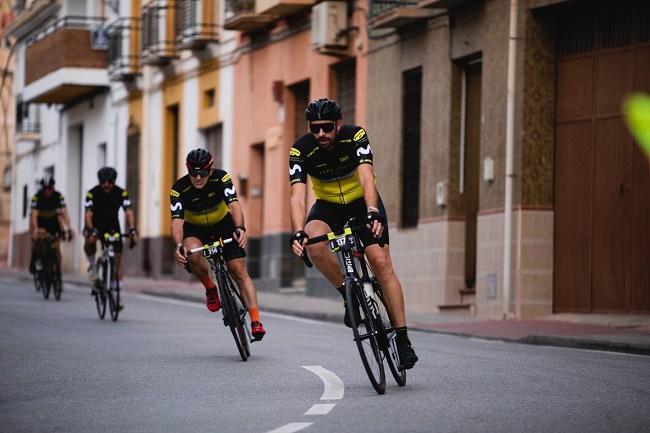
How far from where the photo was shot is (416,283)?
26.7 m

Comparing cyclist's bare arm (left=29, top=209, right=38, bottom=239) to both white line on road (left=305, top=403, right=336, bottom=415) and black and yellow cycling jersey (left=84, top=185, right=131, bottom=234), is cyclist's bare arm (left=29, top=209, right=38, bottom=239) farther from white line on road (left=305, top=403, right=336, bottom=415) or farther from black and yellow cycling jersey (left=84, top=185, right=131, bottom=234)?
white line on road (left=305, top=403, right=336, bottom=415)

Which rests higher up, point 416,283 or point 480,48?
point 480,48

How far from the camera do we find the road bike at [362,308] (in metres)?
10.9

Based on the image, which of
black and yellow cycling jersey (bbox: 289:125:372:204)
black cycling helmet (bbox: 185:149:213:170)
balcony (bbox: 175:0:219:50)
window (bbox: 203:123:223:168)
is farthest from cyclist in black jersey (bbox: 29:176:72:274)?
black and yellow cycling jersey (bbox: 289:125:372:204)

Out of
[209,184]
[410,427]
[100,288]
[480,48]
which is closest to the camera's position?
[410,427]

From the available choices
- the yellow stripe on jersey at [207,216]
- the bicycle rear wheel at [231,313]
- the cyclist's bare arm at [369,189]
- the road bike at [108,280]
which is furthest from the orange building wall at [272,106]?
the cyclist's bare arm at [369,189]

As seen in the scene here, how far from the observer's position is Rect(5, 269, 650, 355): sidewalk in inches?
693

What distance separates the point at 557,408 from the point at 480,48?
48.5 feet

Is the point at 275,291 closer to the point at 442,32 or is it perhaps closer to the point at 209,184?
the point at 442,32

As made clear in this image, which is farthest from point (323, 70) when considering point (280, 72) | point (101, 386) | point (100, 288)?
point (101, 386)

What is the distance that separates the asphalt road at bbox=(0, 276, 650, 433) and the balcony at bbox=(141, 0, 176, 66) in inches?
855

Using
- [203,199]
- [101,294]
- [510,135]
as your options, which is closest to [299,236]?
[203,199]

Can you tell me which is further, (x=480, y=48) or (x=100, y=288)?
(x=480, y=48)

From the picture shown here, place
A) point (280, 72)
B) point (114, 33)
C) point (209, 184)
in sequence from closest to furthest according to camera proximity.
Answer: point (209, 184) < point (280, 72) < point (114, 33)
